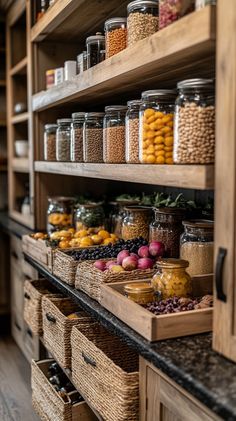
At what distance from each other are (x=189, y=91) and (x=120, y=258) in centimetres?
77

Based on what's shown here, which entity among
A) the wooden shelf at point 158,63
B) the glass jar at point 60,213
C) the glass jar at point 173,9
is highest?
the glass jar at point 173,9

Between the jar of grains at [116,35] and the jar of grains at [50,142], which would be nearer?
the jar of grains at [116,35]

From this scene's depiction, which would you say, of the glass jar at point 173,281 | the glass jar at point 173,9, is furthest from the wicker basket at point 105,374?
the glass jar at point 173,9

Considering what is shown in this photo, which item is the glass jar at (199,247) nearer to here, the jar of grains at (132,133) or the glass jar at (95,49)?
the jar of grains at (132,133)

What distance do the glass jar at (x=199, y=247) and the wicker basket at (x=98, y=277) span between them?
16 centimetres

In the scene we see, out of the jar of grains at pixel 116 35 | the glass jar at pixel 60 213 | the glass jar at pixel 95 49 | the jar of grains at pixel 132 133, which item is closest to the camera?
the jar of grains at pixel 132 133

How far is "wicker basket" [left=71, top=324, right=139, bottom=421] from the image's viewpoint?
1.60 metres

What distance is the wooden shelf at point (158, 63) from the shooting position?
4.64ft

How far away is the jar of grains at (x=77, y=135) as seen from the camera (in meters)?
2.61

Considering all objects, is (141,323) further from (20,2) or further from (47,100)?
(20,2)

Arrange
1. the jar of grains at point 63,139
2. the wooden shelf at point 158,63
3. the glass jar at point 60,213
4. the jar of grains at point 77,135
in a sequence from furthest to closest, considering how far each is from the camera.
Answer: the glass jar at point 60,213, the jar of grains at point 63,139, the jar of grains at point 77,135, the wooden shelf at point 158,63

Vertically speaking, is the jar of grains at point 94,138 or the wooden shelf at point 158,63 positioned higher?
the wooden shelf at point 158,63

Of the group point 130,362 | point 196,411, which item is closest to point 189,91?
point 196,411

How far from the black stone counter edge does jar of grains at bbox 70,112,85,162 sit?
2.64ft
